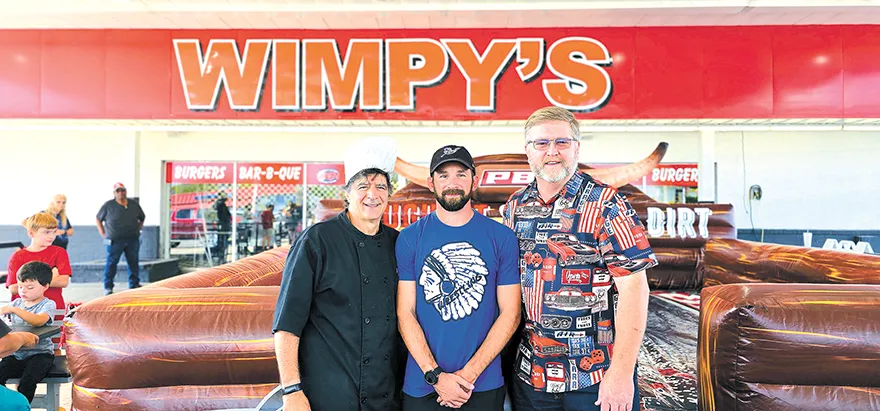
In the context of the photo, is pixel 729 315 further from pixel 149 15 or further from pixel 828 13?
pixel 149 15

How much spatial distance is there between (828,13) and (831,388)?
4522mm

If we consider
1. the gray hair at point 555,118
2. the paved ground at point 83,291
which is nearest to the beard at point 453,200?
the gray hair at point 555,118

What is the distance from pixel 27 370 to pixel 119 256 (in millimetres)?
4743

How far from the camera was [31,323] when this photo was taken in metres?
2.55

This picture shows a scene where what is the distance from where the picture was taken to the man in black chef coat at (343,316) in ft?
4.44

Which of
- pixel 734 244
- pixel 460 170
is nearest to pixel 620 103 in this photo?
pixel 734 244

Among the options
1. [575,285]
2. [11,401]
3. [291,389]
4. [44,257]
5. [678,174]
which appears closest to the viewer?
[291,389]

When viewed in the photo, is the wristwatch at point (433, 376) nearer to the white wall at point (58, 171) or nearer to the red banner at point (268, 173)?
the red banner at point (268, 173)

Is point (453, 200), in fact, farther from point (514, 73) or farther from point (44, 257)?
point (514, 73)

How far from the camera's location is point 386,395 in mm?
1430

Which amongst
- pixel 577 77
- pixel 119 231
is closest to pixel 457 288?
pixel 577 77

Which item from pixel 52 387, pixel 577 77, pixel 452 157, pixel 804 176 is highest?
pixel 577 77

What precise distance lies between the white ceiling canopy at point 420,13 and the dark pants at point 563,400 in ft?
12.6

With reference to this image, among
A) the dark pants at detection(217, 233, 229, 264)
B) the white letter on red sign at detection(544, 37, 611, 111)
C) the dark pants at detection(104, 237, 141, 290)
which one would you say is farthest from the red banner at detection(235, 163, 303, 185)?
the white letter on red sign at detection(544, 37, 611, 111)
